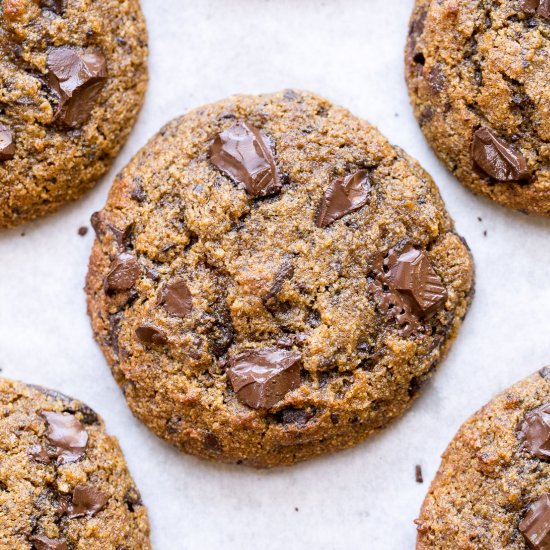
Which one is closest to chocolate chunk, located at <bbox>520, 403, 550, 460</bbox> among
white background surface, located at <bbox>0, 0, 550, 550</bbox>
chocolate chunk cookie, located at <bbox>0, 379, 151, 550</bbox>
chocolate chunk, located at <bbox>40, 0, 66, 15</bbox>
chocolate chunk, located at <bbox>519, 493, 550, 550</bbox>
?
chocolate chunk, located at <bbox>519, 493, 550, 550</bbox>

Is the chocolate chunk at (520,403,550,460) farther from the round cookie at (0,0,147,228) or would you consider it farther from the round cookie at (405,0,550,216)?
the round cookie at (0,0,147,228)

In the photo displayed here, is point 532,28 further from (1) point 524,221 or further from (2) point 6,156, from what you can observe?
(2) point 6,156

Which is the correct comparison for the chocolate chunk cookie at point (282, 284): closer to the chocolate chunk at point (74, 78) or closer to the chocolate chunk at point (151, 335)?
the chocolate chunk at point (151, 335)

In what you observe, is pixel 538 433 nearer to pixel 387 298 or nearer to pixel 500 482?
pixel 500 482

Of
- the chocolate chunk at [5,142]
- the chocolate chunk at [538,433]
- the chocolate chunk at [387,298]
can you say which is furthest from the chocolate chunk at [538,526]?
the chocolate chunk at [5,142]

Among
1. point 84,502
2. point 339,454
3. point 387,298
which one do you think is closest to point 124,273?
point 84,502

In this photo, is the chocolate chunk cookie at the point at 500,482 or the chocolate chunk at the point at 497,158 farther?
the chocolate chunk at the point at 497,158
